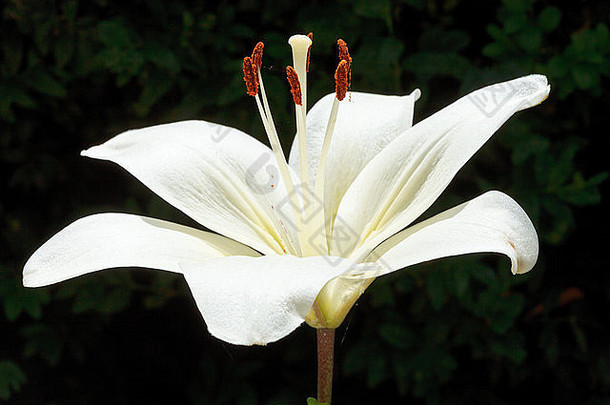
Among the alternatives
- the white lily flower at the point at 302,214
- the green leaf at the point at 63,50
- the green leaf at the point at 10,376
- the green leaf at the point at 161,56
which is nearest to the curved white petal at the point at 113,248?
the white lily flower at the point at 302,214

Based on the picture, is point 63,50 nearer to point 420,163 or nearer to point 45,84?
point 45,84

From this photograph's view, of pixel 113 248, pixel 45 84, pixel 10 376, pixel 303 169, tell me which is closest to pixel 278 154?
pixel 303 169

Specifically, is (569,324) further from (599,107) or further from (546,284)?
(599,107)

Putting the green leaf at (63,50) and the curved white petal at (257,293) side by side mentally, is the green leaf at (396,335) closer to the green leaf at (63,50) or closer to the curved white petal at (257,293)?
the green leaf at (63,50)

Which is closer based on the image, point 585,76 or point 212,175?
point 212,175

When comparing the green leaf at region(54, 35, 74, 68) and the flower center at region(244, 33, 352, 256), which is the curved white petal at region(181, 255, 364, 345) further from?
the green leaf at region(54, 35, 74, 68)
